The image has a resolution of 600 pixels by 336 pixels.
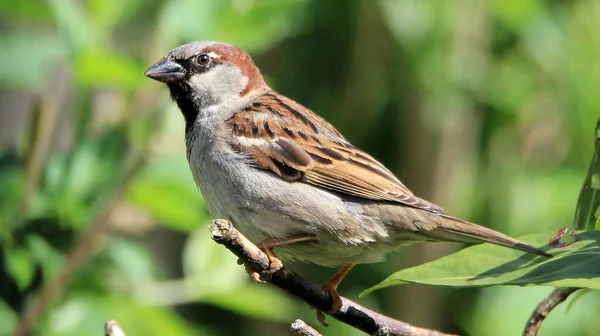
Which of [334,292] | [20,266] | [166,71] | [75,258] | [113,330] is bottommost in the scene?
[20,266]

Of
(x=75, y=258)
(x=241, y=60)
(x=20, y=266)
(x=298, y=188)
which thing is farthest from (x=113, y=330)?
(x=241, y=60)

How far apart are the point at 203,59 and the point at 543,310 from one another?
1619mm

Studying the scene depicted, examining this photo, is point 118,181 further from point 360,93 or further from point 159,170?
point 360,93

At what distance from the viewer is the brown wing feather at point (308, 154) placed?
106 inches

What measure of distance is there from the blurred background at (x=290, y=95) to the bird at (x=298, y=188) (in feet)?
0.84

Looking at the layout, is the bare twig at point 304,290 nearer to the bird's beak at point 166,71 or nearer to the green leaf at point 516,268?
the green leaf at point 516,268

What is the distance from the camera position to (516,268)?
5.52 feet

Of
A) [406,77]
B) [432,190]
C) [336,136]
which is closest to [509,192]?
[432,190]

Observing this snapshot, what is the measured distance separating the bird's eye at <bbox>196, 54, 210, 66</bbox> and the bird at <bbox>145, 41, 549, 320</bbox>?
0.13ft

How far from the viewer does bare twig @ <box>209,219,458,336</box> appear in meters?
1.92

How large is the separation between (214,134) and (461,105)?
2098 mm

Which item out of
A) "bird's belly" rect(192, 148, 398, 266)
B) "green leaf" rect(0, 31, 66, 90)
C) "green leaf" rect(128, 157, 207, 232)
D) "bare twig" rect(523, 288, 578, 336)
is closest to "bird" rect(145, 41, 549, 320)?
"bird's belly" rect(192, 148, 398, 266)

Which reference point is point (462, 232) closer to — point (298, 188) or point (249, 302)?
point (298, 188)

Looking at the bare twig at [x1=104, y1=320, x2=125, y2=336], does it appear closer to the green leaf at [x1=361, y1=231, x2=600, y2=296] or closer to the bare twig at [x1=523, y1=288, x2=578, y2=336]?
the green leaf at [x1=361, y1=231, x2=600, y2=296]
